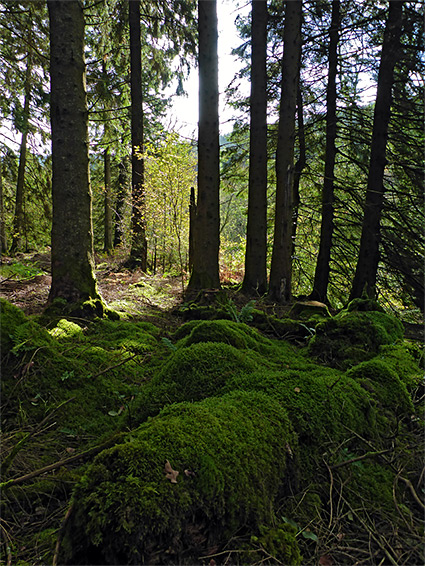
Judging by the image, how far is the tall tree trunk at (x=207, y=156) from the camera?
725 centimetres

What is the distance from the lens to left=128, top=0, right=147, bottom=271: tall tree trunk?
11016 millimetres

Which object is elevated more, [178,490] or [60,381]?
[178,490]

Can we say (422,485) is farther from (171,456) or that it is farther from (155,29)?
(155,29)

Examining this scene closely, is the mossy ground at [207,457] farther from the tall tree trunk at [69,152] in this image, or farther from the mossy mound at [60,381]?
the tall tree trunk at [69,152]

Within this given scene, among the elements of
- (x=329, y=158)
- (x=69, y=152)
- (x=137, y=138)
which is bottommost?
(x=69, y=152)

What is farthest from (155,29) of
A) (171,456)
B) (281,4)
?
(171,456)

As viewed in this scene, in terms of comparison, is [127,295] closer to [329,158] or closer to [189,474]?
[189,474]

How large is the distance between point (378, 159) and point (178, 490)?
830 centimetres

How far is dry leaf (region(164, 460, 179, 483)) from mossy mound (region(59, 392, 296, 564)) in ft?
0.05

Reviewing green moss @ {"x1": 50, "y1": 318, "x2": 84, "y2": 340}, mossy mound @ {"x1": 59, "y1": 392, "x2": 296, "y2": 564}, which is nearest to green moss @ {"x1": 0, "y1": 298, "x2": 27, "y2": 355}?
green moss @ {"x1": 50, "y1": 318, "x2": 84, "y2": 340}

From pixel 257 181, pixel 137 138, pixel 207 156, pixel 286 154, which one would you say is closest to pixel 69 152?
pixel 207 156

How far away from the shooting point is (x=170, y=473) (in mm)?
1403

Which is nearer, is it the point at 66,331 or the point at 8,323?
the point at 8,323

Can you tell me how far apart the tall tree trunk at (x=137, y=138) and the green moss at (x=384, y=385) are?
938cm
